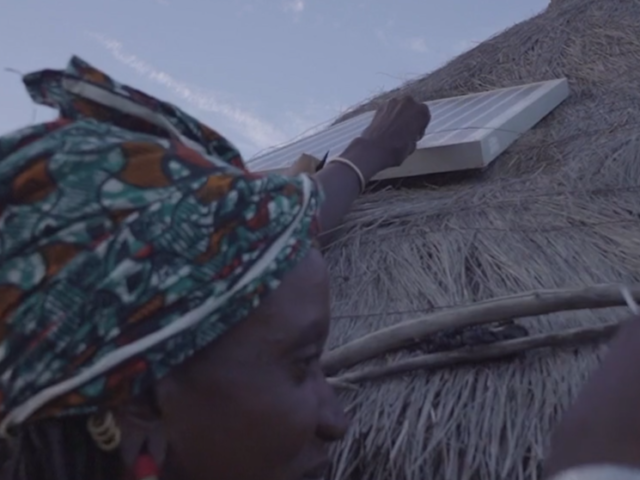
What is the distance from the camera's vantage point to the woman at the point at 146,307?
1106 mm

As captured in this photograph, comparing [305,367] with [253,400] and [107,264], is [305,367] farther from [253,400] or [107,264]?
[107,264]

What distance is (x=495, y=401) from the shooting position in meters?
2.02

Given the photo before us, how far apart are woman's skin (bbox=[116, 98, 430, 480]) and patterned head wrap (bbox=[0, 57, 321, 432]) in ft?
Result: 0.12

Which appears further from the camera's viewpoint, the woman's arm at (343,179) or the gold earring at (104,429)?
the woman's arm at (343,179)

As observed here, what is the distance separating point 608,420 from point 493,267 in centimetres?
144

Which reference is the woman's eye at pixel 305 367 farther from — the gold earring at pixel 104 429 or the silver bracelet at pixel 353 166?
the silver bracelet at pixel 353 166

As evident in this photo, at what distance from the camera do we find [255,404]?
1191 mm

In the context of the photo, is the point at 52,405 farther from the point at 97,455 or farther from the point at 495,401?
the point at 495,401

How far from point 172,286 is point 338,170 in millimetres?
1522

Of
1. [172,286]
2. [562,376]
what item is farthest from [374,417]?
[172,286]

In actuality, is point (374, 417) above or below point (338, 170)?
below

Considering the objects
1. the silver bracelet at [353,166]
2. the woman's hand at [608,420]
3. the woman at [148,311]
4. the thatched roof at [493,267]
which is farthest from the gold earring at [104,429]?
the silver bracelet at [353,166]

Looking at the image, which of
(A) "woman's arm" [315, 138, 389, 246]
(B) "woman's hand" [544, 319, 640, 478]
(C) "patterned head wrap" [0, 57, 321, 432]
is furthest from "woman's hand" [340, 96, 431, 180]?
(B) "woman's hand" [544, 319, 640, 478]


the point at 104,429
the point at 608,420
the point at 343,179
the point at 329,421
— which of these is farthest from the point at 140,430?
the point at 343,179
